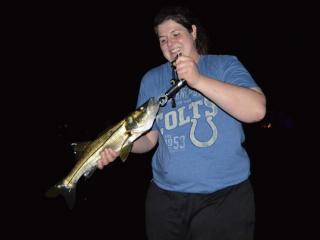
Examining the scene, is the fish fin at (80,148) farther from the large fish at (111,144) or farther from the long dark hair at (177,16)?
the long dark hair at (177,16)

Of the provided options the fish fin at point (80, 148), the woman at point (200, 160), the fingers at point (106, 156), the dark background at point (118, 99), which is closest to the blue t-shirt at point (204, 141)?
the woman at point (200, 160)

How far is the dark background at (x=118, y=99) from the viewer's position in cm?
752

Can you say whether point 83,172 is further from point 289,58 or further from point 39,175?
point 289,58

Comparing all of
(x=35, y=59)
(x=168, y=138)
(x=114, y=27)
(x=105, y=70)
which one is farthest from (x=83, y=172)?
(x=114, y=27)

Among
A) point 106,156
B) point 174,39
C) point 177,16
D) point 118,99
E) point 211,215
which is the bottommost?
point 118,99

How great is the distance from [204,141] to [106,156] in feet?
3.30

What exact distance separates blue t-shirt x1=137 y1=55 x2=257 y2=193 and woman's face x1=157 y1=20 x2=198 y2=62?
8.2 inches

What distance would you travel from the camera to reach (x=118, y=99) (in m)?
26.8

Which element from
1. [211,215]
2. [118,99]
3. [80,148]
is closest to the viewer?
[211,215]

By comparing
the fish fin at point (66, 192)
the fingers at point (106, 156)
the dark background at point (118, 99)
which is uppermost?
the fingers at point (106, 156)

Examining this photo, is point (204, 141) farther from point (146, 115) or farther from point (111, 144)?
point (111, 144)

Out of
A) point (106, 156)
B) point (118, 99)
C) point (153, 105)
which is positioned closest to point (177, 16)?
point (153, 105)

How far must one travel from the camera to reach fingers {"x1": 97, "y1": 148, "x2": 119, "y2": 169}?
10.5 ft

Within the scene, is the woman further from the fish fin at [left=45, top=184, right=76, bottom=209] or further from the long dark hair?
the fish fin at [left=45, top=184, right=76, bottom=209]
